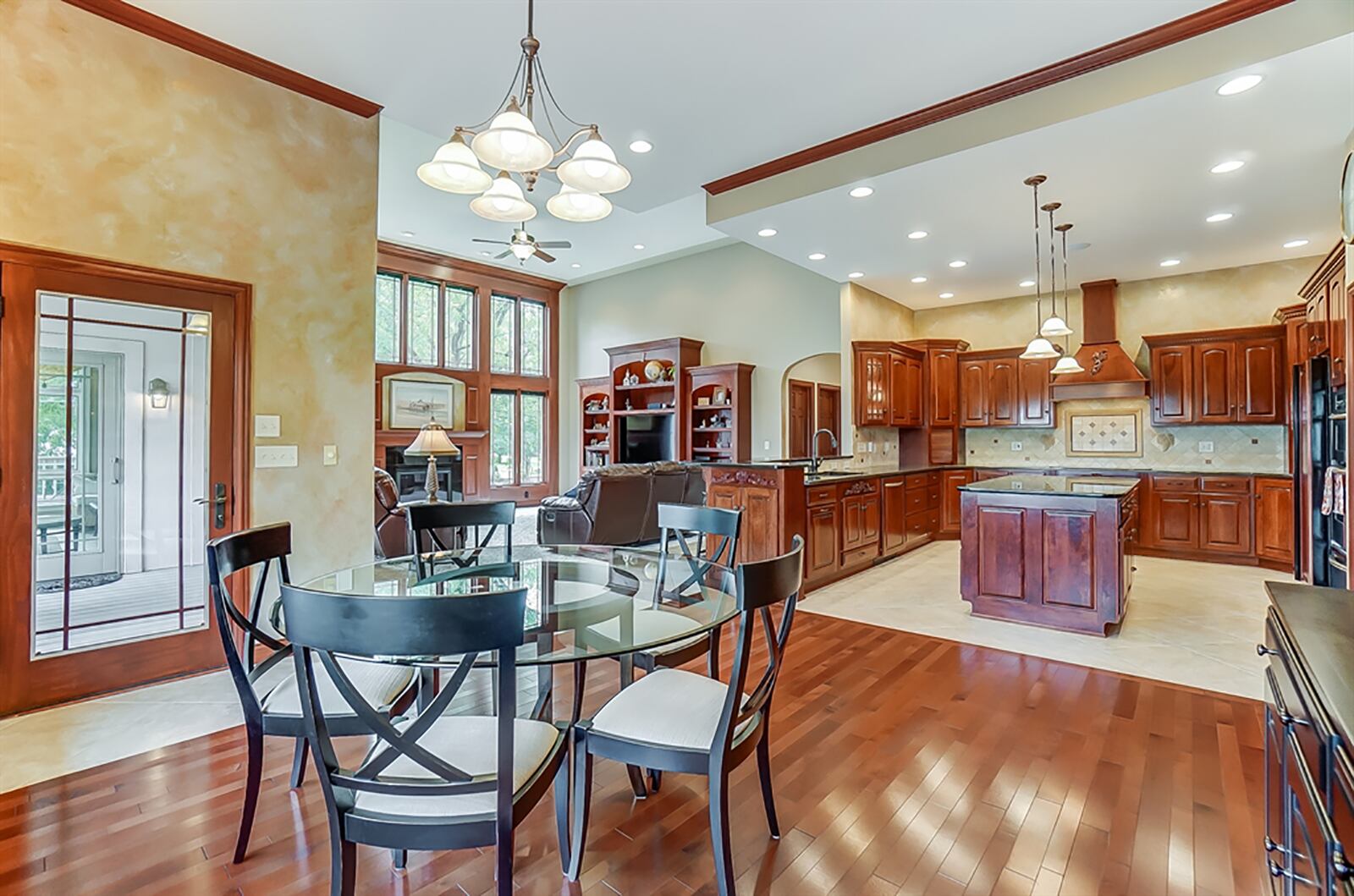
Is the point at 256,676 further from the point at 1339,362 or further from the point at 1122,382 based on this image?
the point at 1122,382

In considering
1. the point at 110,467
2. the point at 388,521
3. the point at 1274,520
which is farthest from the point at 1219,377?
the point at 110,467

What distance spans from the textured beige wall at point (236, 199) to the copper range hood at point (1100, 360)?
7.07 meters

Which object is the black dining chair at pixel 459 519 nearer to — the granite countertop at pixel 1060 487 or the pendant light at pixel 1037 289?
the granite countertop at pixel 1060 487

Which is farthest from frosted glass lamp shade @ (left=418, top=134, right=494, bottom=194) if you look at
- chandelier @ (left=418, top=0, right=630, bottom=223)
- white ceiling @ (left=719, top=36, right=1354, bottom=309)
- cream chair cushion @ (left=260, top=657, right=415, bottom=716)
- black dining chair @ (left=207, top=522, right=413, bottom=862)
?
white ceiling @ (left=719, top=36, right=1354, bottom=309)

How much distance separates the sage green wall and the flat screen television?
4.16 feet

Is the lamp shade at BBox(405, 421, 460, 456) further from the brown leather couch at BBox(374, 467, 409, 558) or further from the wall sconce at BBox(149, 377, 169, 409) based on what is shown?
the wall sconce at BBox(149, 377, 169, 409)

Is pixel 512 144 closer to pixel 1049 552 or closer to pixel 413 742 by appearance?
pixel 413 742

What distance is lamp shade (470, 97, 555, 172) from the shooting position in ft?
7.42

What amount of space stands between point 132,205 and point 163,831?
2911mm

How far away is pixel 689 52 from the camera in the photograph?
335cm

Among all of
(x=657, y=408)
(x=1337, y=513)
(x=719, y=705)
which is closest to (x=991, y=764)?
(x=719, y=705)

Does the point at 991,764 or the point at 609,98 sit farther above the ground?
the point at 609,98

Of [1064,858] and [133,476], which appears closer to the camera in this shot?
[1064,858]

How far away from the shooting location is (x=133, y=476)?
3156 mm
